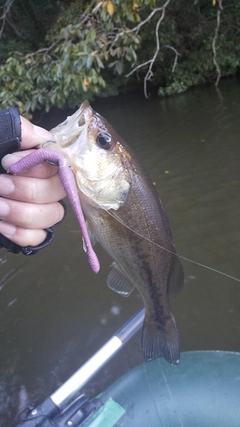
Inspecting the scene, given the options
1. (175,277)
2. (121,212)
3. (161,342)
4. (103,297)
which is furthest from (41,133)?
(103,297)

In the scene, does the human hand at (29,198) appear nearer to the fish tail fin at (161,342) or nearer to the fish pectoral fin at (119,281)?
the fish pectoral fin at (119,281)

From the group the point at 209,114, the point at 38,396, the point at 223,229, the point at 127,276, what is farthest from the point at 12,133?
the point at 209,114

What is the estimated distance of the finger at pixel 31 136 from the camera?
135 centimetres

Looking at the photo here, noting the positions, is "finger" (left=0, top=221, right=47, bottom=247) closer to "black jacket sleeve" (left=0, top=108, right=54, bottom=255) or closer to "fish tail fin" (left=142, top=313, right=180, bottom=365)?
"black jacket sleeve" (left=0, top=108, right=54, bottom=255)

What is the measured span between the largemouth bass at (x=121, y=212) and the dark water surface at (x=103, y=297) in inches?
59.2

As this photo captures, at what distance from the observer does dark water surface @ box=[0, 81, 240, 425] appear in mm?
3205

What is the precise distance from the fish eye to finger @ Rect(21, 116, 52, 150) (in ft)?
0.64

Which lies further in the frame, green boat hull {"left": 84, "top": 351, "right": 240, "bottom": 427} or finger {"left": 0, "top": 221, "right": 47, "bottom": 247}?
green boat hull {"left": 84, "top": 351, "right": 240, "bottom": 427}

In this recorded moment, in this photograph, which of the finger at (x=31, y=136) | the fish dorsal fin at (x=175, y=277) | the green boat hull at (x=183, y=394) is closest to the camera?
the finger at (x=31, y=136)

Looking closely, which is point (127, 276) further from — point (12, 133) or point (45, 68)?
point (45, 68)

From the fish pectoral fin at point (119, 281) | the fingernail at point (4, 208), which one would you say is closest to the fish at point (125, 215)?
the fish pectoral fin at point (119, 281)

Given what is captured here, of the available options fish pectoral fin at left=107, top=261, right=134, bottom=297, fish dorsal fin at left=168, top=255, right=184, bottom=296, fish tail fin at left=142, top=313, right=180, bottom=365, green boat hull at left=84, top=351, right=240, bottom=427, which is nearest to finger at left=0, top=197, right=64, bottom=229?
fish pectoral fin at left=107, top=261, right=134, bottom=297

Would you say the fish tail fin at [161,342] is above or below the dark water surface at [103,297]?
above

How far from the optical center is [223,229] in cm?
457
